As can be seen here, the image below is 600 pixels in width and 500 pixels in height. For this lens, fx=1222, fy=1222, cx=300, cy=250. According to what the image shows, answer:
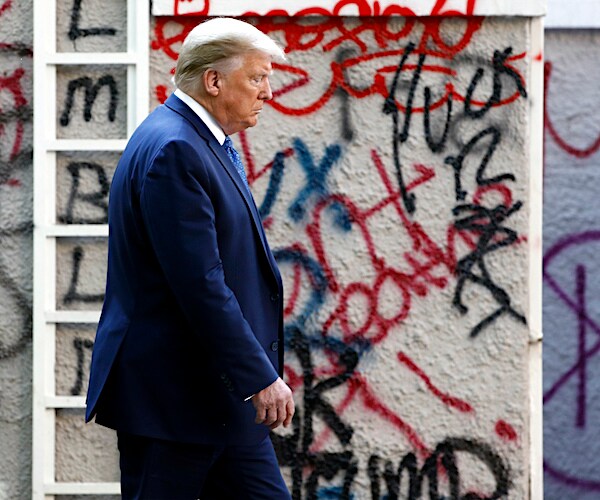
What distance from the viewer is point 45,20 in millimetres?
4266

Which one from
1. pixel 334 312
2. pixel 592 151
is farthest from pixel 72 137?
pixel 592 151

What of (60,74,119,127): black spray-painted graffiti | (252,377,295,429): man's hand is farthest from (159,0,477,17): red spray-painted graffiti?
(252,377,295,429): man's hand

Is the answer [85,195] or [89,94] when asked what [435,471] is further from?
[89,94]

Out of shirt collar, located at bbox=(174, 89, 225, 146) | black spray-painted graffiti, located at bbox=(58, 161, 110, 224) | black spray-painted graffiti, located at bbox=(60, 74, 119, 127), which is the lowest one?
black spray-painted graffiti, located at bbox=(58, 161, 110, 224)

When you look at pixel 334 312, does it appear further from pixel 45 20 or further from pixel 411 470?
pixel 45 20

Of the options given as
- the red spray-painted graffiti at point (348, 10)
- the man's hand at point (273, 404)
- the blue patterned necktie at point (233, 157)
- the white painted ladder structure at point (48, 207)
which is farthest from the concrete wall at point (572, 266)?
the man's hand at point (273, 404)

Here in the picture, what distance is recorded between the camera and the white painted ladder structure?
4.26 metres

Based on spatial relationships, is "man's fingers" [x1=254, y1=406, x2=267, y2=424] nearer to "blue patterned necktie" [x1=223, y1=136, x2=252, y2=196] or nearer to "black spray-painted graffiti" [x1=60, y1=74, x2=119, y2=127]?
"blue patterned necktie" [x1=223, y1=136, x2=252, y2=196]

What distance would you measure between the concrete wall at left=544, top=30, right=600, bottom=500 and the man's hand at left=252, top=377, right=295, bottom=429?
2.71 m

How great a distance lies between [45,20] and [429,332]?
1.73m

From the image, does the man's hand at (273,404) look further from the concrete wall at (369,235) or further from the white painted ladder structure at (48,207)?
the white painted ladder structure at (48,207)

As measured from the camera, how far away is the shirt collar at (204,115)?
304 centimetres

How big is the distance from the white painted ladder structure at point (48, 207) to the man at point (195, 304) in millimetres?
1241

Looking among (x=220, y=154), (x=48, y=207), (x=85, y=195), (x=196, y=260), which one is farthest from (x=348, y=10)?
(x=196, y=260)
